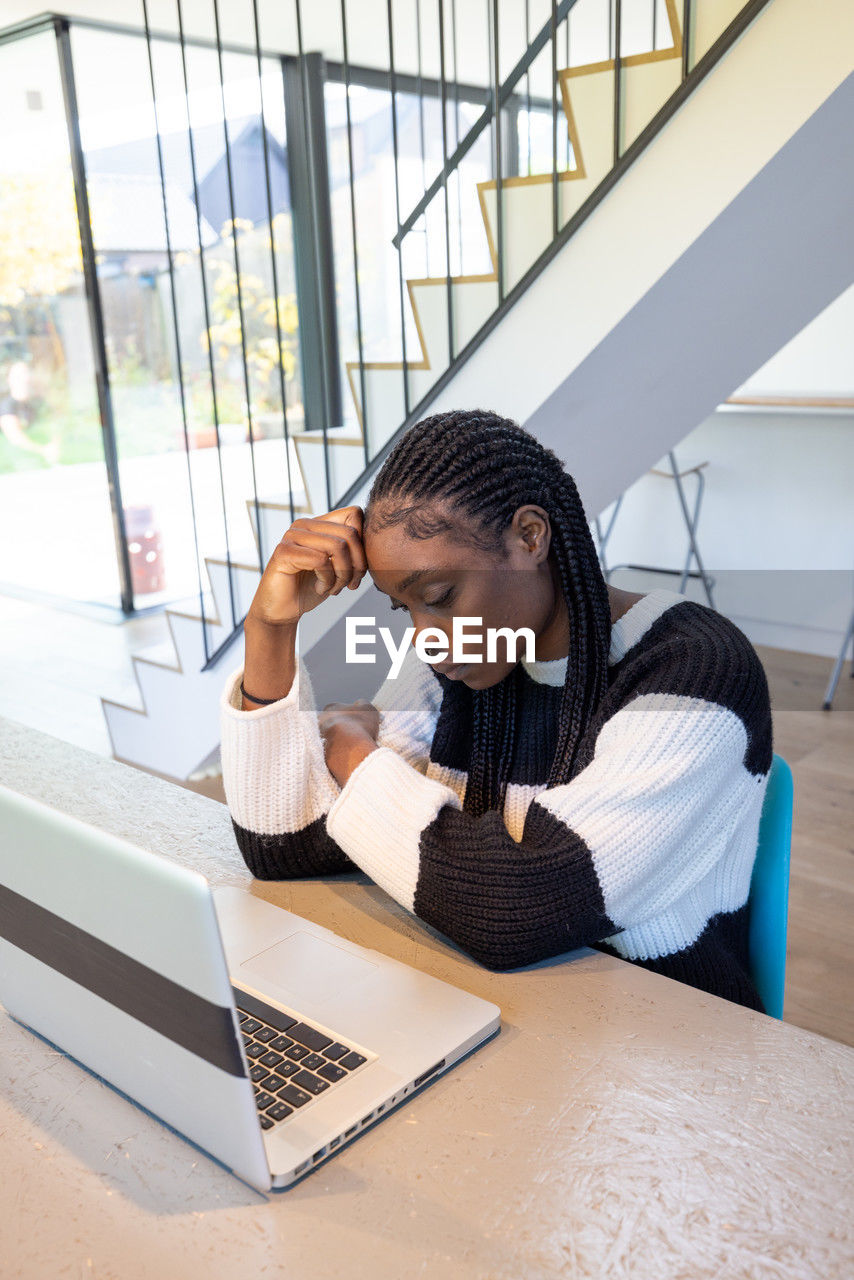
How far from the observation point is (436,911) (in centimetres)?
97

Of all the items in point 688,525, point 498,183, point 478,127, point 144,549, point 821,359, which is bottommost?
point 144,549

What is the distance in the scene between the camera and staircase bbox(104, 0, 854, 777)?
1.83 meters

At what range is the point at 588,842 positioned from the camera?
36.8 inches

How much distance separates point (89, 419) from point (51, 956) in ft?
14.3

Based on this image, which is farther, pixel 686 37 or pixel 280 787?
pixel 686 37

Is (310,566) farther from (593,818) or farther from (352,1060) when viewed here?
(352,1060)

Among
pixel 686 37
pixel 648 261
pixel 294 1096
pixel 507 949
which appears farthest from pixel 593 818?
pixel 686 37

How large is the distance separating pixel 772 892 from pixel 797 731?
2538 mm

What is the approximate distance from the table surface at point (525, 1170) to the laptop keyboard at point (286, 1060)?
0.18 feet

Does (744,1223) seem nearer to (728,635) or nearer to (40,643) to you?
(728,635)

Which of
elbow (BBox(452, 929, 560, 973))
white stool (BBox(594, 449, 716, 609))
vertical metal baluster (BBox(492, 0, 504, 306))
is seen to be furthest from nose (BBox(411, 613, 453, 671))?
white stool (BBox(594, 449, 716, 609))

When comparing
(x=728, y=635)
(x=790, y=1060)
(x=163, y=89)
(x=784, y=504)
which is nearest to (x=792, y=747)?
(x=784, y=504)

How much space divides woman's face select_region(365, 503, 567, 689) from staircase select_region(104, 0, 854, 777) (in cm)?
113

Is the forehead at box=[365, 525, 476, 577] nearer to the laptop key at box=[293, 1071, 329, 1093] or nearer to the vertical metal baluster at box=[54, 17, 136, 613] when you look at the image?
the laptop key at box=[293, 1071, 329, 1093]
